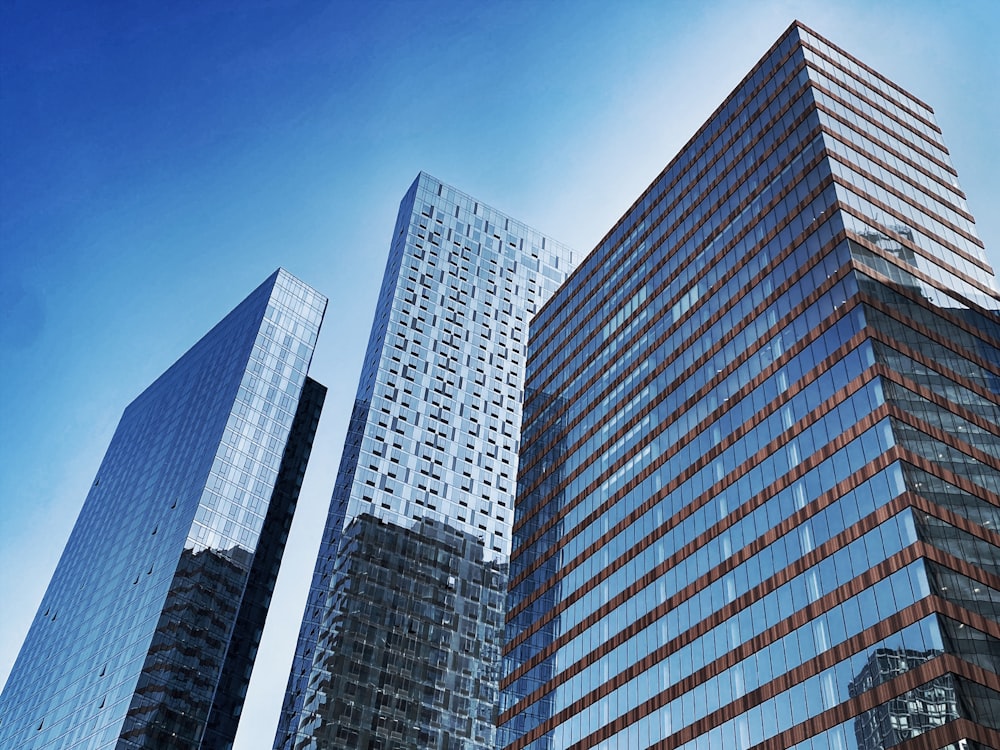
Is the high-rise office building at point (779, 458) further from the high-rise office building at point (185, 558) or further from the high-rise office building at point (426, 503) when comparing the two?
the high-rise office building at point (185, 558)

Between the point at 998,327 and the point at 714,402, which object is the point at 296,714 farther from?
the point at 998,327

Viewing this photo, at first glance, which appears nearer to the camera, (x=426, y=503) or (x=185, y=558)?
(x=185, y=558)

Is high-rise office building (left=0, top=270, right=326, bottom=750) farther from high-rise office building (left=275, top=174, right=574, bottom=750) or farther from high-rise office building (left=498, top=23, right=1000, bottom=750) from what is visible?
high-rise office building (left=498, top=23, right=1000, bottom=750)

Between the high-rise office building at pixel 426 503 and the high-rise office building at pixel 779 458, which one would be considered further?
the high-rise office building at pixel 426 503

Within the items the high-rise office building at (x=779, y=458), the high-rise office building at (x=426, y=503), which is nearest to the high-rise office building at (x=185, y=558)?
the high-rise office building at (x=426, y=503)

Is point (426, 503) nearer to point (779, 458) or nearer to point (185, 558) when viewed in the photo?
point (185, 558)

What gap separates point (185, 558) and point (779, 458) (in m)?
97.5

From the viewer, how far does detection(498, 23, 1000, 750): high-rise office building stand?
61.3 metres

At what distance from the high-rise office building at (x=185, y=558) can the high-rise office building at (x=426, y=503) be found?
1589 cm

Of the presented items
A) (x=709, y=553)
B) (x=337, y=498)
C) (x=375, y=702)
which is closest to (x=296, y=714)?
(x=375, y=702)

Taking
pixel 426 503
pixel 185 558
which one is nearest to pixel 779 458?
pixel 426 503

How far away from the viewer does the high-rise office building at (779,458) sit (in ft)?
201

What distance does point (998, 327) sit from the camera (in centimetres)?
8300

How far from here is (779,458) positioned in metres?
76.1
